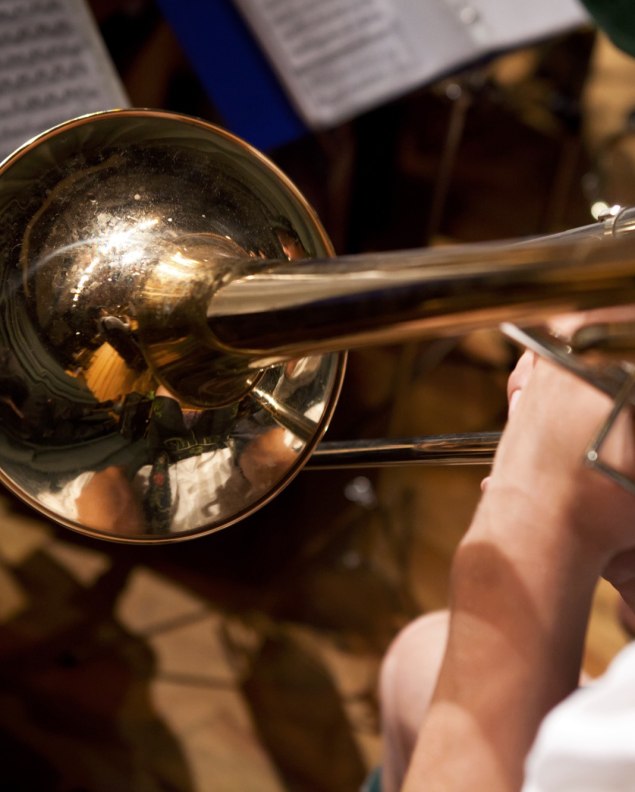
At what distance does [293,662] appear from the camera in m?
1.35

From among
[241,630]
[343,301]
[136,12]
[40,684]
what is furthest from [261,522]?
[343,301]

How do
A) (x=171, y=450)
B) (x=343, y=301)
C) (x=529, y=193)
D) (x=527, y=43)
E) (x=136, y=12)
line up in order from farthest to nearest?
(x=529, y=193)
(x=136, y=12)
(x=527, y=43)
(x=171, y=450)
(x=343, y=301)

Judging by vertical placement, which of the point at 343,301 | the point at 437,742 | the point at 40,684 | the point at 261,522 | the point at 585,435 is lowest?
the point at 261,522

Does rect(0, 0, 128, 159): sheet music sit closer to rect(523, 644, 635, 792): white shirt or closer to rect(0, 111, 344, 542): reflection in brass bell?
rect(0, 111, 344, 542): reflection in brass bell

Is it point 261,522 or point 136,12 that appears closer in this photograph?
point 136,12

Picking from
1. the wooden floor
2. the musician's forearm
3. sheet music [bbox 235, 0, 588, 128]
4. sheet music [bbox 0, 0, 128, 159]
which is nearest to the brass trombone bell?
the musician's forearm

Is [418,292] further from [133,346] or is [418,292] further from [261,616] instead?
[261,616]

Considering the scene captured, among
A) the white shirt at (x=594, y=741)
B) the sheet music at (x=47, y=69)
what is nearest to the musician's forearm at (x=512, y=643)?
the white shirt at (x=594, y=741)

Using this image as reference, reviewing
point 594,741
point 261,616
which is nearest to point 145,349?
point 594,741

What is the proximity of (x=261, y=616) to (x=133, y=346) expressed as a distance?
35.8 inches

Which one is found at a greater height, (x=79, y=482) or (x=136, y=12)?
(x=136, y=12)

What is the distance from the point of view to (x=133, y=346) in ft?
1.89

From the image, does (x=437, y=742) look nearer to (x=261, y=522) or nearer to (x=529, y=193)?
(x=261, y=522)

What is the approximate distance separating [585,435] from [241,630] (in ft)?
3.40
